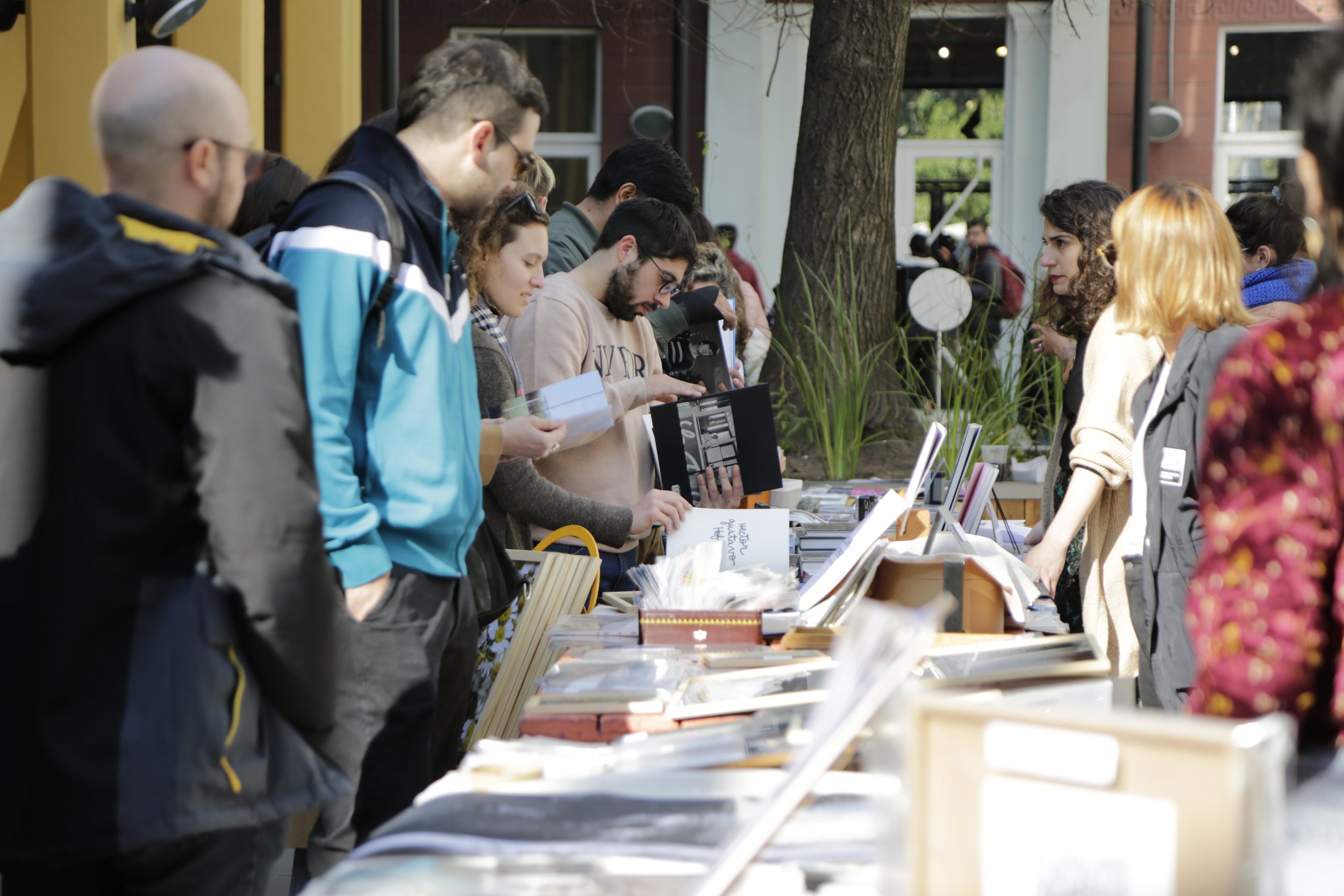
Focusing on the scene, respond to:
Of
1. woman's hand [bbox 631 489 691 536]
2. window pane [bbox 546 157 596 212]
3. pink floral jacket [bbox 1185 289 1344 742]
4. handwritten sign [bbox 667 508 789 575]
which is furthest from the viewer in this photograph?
window pane [bbox 546 157 596 212]

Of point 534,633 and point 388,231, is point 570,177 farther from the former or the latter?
point 388,231

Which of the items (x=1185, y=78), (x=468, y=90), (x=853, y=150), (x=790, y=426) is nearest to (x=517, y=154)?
(x=468, y=90)

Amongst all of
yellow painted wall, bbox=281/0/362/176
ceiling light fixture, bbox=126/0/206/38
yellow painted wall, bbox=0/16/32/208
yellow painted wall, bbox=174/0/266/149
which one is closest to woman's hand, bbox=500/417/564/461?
ceiling light fixture, bbox=126/0/206/38

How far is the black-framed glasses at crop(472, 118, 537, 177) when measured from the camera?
7.13 ft

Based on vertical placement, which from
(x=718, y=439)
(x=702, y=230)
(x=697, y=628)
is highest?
(x=702, y=230)

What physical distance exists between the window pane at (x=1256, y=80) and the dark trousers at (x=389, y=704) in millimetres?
11416

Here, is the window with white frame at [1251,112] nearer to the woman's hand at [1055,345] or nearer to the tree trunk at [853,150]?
the tree trunk at [853,150]

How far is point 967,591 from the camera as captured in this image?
2.42 metres

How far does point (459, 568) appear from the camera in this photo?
2.18m

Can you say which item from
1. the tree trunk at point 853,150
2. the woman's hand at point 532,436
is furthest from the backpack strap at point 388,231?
the tree trunk at point 853,150

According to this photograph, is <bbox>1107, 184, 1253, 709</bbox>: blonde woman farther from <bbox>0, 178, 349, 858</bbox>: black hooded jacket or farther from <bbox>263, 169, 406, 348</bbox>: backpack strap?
<bbox>0, 178, 349, 858</bbox>: black hooded jacket

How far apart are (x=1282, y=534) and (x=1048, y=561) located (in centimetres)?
192

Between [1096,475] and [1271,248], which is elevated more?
[1271,248]

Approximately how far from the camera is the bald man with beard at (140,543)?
1.51 m
